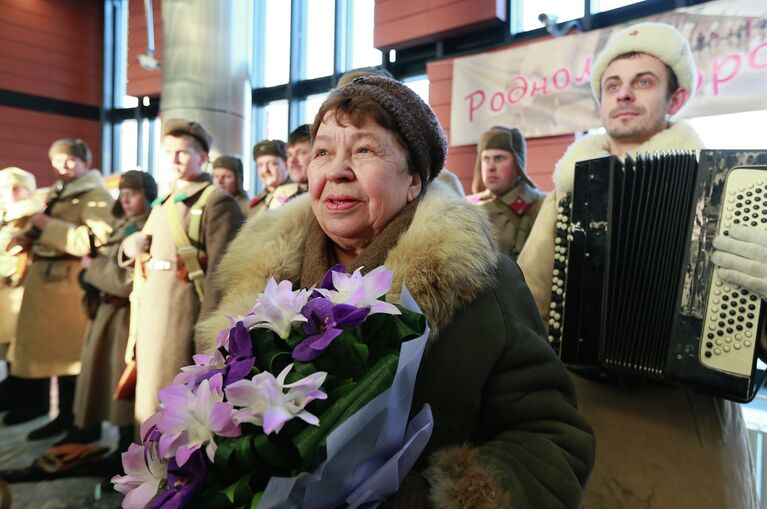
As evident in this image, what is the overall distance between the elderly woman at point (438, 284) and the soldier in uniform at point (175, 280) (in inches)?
55.9

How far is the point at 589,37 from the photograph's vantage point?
194 inches

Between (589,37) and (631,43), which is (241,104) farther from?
(631,43)

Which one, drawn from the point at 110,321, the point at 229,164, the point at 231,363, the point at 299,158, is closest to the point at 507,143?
the point at 299,158

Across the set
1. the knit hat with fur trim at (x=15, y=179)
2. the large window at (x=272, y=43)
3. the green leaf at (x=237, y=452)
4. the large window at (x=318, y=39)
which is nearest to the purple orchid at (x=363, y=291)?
the green leaf at (x=237, y=452)

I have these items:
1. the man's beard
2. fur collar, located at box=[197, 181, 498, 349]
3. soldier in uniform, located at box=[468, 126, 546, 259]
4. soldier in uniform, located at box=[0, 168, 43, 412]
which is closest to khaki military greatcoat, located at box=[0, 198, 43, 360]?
soldier in uniform, located at box=[0, 168, 43, 412]

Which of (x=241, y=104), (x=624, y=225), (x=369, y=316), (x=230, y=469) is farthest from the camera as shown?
(x=241, y=104)

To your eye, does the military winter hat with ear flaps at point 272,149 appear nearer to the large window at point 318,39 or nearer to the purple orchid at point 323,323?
the purple orchid at point 323,323

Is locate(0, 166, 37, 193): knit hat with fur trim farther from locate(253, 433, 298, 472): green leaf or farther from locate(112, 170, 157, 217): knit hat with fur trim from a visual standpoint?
locate(253, 433, 298, 472): green leaf

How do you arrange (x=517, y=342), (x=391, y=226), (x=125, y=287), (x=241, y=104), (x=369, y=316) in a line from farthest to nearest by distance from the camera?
1. (x=241, y=104)
2. (x=125, y=287)
3. (x=391, y=226)
4. (x=517, y=342)
5. (x=369, y=316)

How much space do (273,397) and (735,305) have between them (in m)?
1.17

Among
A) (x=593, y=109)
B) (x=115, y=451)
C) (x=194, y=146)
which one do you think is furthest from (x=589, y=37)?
(x=115, y=451)

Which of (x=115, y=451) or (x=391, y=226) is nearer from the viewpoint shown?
(x=391, y=226)

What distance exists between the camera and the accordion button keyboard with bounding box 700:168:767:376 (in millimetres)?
1287

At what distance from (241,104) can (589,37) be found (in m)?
3.41
